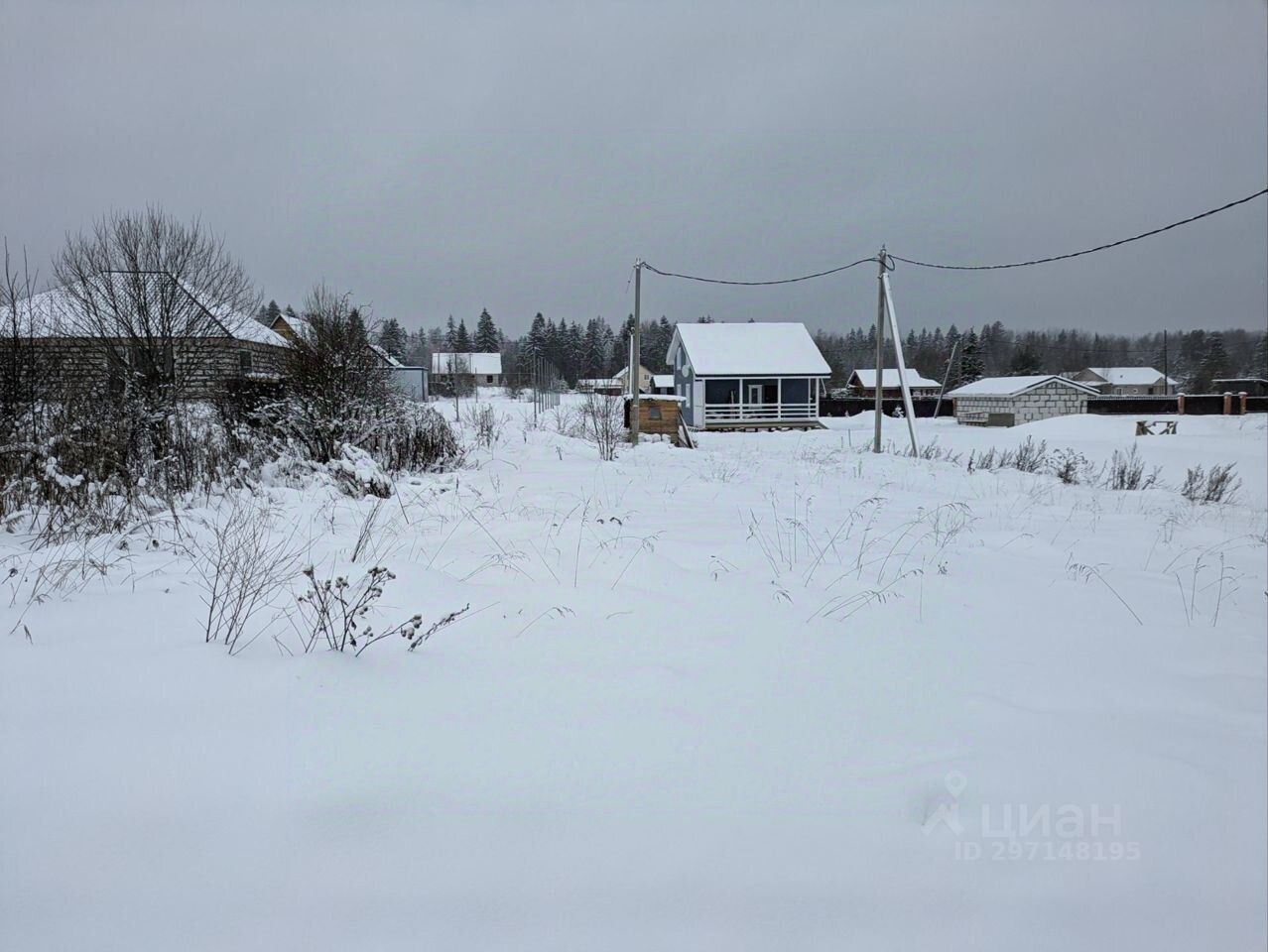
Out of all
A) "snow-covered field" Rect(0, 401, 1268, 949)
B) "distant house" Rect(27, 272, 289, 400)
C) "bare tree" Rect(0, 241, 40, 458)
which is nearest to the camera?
"snow-covered field" Rect(0, 401, 1268, 949)

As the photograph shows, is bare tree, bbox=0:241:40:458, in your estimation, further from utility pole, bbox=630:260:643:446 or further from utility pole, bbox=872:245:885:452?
utility pole, bbox=872:245:885:452

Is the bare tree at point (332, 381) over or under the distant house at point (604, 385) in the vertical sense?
under

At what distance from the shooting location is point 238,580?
11.2 feet

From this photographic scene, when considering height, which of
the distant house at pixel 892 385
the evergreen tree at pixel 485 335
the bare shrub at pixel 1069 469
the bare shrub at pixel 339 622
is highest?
the evergreen tree at pixel 485 335

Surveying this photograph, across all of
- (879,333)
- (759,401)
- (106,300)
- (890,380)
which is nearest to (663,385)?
(890,380)

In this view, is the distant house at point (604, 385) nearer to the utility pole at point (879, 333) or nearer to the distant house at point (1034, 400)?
the distant house at point (1034, 400)

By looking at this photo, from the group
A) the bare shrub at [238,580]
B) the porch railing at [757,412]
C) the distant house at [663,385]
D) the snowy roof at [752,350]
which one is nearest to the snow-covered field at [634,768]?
the bare shrub at [238,580]

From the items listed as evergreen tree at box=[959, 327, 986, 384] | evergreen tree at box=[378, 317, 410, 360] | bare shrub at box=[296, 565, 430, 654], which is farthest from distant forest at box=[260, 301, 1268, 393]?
bare shrub at box=[296, 565, 430, 654]

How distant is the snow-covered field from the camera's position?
1.56m

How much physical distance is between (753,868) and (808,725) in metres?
0.79

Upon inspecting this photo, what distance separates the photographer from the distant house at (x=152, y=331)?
1302 centimetres

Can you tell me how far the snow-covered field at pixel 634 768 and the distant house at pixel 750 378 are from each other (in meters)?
26.4

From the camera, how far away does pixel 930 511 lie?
23.9 ft

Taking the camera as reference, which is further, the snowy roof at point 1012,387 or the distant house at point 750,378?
the snowy roof at point 1012,387
